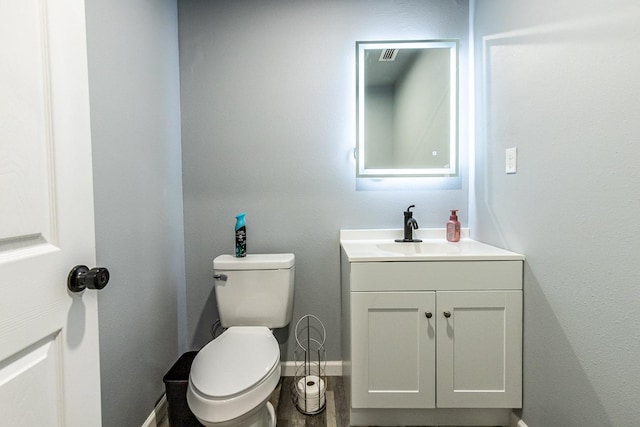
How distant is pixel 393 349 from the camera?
129cm

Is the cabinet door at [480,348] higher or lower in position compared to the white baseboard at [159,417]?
higher

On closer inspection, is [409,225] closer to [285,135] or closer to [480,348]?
[480,348]

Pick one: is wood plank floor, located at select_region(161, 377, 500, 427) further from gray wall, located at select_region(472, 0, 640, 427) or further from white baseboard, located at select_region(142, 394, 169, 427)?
gray wall, located at select_region(472, 0, 640, 427)

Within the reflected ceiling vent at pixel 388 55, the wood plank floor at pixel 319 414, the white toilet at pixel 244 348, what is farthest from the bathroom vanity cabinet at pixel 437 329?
the reflected ceiling vent at pixel 388 55

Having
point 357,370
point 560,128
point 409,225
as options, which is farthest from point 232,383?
point 560,128

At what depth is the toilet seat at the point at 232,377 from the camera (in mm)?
1069

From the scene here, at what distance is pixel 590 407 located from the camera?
960 millimetres

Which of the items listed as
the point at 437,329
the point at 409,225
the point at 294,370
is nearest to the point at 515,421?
the point at 437,329

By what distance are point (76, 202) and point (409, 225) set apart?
146 centimetres

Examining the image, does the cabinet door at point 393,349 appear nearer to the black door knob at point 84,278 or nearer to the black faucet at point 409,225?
the black faucet at point 409,225

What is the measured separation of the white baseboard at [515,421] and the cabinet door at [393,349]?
1.21ft

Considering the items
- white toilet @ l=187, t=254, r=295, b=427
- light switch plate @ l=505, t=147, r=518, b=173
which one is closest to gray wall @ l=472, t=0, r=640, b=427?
light switch plate @ l=505, t=147, r=518, b=173

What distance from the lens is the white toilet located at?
108 centimetres

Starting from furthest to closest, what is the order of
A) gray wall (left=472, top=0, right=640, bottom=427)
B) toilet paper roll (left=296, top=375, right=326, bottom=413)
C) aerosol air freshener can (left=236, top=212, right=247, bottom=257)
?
aerosol air freshener can (left=236, top=212, right=247, bottom=257), toilet paper roll (left=296, top=375, right=326, bottom=413), gray wall (left=472, top=0, right=640, bottom=427)
